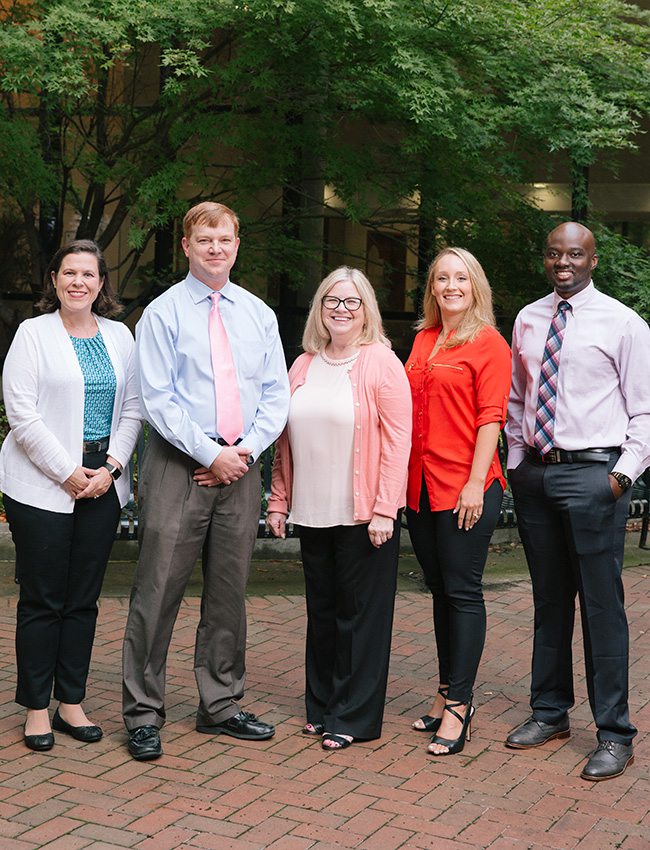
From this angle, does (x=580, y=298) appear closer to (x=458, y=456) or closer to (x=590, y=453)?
(x=590, y=453)

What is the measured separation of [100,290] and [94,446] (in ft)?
2.19

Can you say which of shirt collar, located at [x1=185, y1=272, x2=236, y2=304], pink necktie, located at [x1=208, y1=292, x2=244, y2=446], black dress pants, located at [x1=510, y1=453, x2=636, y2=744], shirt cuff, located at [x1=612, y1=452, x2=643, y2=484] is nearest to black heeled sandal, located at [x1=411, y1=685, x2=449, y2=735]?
black dress pants, located at [x1=510, y1=453, x2=636, y2=744]

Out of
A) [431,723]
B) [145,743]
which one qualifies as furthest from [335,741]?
[145,743]

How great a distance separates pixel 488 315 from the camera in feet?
15.9

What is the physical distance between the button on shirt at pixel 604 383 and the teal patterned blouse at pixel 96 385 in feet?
6.06

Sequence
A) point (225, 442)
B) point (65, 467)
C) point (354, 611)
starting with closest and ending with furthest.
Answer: point (65, 467) < point (225, 442) < point (354, 611)

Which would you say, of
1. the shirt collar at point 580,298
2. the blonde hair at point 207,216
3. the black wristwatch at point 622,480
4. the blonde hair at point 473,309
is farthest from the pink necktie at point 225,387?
the black wristwatch at point 622,480

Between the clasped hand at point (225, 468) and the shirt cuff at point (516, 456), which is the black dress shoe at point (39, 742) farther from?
the shirt cuff at point (516, 456)

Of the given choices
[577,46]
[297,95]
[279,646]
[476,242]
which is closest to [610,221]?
[476,242]

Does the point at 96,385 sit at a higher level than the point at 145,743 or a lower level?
higher

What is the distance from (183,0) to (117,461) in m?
4.44

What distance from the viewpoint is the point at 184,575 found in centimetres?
477

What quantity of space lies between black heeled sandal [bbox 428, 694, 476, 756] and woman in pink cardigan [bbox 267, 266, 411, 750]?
284 millimetres

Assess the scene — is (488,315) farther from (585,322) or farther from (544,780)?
(544,780)
